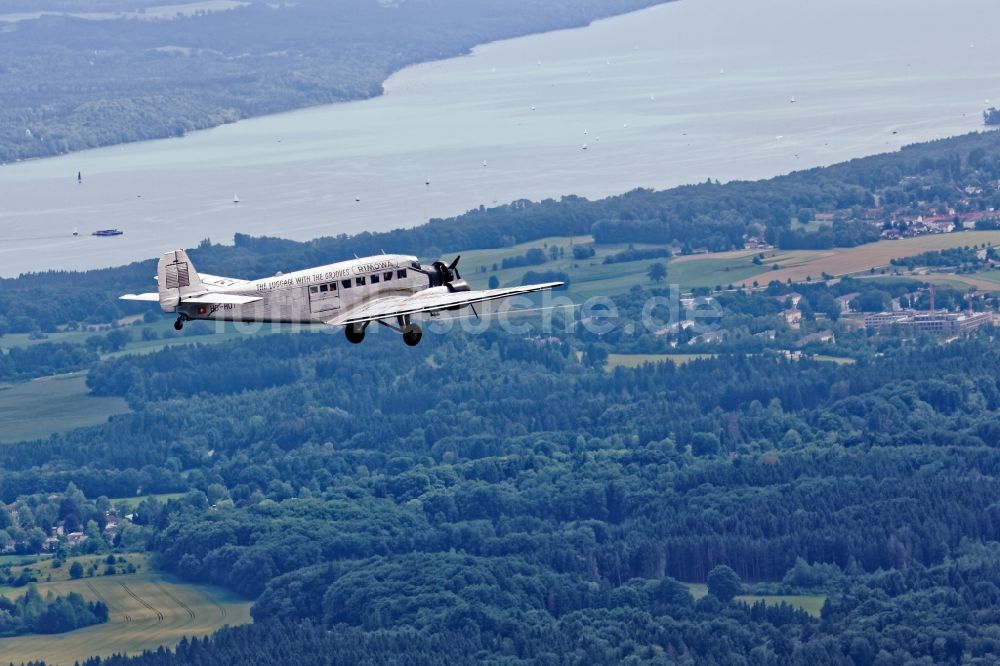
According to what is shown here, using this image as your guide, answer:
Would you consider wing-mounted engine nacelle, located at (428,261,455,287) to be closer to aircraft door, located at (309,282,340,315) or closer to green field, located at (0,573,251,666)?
aircraft door, located at (309,282,340,315)

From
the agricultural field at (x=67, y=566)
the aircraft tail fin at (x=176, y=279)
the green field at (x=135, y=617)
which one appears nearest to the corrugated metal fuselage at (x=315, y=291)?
the aircraft tail fin at (x=176, y=279)

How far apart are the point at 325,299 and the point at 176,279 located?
4.35m

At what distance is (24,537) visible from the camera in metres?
189

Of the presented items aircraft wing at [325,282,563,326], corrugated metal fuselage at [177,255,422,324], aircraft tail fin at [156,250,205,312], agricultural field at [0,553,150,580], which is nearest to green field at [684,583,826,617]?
agricultural field at [0,553,150,580]

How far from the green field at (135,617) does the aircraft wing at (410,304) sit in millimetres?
95855

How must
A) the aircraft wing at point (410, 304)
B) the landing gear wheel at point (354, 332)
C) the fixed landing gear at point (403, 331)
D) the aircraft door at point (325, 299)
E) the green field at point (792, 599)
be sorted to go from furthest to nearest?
the green field at point (792, 599)
the fixed landing gear at point (403, 331)
the landing gear wheel at point (354, 332)
the aircraft door at point (325, 299)
the aircraft wing at point (410, 304)

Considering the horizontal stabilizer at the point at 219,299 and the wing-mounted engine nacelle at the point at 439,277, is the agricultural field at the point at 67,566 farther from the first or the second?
the wing-mounted engine nacelle at the point at 439,277

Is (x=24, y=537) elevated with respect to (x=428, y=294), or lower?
→ lower

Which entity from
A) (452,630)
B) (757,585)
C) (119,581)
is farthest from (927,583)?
(119,581)

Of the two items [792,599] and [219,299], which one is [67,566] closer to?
[792,599]

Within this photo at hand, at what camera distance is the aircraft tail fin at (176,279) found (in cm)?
6106

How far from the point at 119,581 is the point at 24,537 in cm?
1994

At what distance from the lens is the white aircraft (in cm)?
5953

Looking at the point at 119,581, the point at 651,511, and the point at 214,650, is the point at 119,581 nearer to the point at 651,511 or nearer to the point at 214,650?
the point at 214,650
